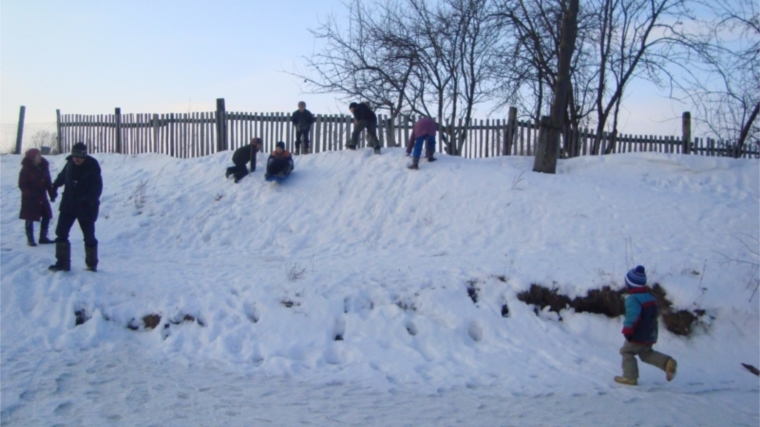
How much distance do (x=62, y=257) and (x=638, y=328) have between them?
7.45m

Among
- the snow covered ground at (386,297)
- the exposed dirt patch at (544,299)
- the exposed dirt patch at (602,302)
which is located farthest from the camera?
the exposed dirt patch at (544,299)

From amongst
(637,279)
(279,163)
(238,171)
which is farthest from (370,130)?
(637,279)

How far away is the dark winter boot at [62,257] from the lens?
8195 mm

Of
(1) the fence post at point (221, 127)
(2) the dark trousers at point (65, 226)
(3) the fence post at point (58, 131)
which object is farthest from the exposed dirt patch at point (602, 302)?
(3) the fence post at point (58, 131)

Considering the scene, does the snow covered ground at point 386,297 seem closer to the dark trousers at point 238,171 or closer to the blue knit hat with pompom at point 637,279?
the dark trousers at point 238,171

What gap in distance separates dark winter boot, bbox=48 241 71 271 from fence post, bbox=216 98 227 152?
8087 mm

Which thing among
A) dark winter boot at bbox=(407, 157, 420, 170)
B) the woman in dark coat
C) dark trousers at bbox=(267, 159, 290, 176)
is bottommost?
the woman in dark coat

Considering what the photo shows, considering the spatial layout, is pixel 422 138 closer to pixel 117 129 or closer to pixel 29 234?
pixel 29 234

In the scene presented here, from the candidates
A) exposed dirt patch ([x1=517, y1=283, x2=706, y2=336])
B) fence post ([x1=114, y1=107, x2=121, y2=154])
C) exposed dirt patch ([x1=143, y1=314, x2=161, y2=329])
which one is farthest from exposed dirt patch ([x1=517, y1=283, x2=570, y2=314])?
fence post ([x1=114, y1=107, x2=121, y2=154])

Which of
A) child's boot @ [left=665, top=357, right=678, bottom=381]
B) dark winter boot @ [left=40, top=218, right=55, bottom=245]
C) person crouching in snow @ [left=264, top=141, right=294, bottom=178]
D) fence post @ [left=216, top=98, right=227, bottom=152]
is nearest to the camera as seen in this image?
child's boot @ [left=665, top=357, right=678, bottom=381]

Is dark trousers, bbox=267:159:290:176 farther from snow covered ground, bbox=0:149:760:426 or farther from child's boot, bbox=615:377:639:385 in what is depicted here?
child's boot, bbox=615:377:639:385

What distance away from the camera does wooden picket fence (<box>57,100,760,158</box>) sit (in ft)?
50.9

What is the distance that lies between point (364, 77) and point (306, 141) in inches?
135

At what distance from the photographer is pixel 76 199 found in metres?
8.23
